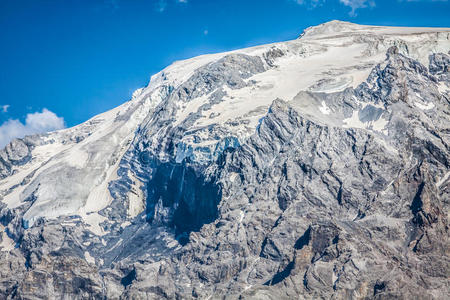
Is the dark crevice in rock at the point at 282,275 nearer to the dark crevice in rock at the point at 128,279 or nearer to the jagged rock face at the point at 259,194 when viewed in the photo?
the jagged rock face at the point at 259,194

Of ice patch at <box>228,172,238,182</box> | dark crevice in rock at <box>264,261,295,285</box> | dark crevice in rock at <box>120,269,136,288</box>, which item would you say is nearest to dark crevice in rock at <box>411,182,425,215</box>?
dark crevice in rock at <box>264,261,295,285</box>

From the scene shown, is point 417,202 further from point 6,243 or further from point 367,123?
point 6,243

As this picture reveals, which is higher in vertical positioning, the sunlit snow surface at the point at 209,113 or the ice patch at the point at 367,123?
the sunlit snow surface at the point at 209,113

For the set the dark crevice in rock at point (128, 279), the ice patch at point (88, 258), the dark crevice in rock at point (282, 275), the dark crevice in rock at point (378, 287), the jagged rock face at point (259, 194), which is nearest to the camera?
the dark crevice in rock at point (378, 287)

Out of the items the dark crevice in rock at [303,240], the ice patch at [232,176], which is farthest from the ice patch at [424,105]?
the dark crevice in rock at [303,240]

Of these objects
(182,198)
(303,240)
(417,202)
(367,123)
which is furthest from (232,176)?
(417,202)

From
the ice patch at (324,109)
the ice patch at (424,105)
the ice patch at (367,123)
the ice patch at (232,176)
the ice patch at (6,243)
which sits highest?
the ice patch at (324,109)

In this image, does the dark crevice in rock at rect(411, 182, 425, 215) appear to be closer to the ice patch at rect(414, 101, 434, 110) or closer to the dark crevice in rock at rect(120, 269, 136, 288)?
the ice patch at rect(414, 101, 434, 110)

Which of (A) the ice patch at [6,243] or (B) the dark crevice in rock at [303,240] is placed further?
(A) the ice patch at [6,243]

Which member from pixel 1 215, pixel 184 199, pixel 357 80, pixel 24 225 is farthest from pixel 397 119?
pixel 1 215
